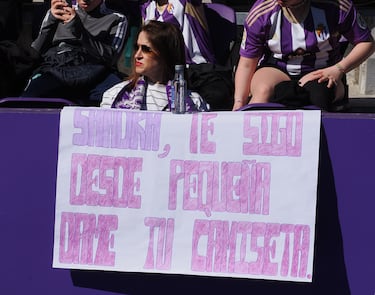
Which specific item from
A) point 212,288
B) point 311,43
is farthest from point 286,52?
point 212,288

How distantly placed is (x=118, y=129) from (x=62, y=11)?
172cm

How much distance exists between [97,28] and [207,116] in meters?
1.91

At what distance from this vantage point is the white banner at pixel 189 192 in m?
2.85

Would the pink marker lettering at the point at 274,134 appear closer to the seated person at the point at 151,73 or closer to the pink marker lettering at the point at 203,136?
the pink marker lettering at the point at 203,136

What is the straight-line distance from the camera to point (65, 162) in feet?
9.72

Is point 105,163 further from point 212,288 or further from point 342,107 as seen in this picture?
point 342,107

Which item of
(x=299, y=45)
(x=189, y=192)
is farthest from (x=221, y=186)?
(x=299, y=45)

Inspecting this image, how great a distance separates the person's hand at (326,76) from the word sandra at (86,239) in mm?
1201

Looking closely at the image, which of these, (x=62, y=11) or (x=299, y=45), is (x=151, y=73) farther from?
(x=62, y=11)

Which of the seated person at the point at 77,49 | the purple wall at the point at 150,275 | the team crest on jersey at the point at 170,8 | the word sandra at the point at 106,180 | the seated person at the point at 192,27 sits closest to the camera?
the purple wall at the point at 150,275

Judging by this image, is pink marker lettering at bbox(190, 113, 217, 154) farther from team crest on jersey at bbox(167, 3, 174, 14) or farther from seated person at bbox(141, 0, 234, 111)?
team crest on jersey at bbox(167, 3, 174, 14)

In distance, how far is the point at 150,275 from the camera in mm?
2996

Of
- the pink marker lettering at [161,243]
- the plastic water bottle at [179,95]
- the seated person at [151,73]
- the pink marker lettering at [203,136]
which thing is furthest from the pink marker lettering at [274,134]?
the seated person at [151,73]

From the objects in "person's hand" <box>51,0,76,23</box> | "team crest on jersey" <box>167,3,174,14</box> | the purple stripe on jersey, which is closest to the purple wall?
the purple stripe on jersey
